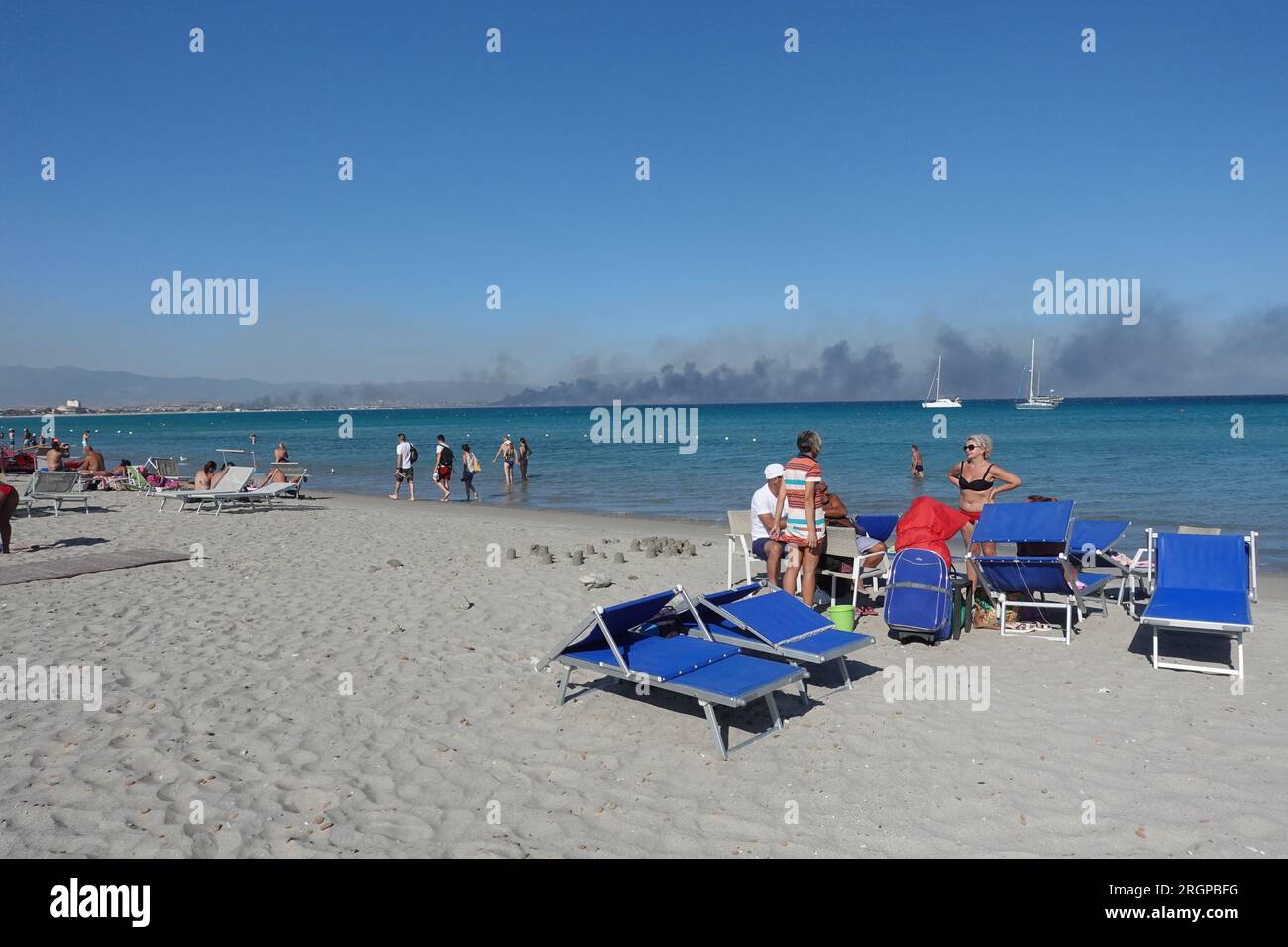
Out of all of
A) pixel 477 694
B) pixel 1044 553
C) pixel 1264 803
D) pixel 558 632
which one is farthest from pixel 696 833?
pixel 1044 553

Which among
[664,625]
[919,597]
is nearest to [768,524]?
[919,597]

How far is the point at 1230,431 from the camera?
5291cm

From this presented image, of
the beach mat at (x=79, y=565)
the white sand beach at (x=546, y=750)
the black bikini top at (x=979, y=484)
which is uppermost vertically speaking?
the black bikini top at (x=979, y=484)

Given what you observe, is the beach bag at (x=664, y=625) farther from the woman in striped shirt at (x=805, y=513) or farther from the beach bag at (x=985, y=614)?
the beach bag at (x=985, y=614)

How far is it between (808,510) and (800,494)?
15 cm

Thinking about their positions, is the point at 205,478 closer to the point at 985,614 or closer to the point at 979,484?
the point at 979,484

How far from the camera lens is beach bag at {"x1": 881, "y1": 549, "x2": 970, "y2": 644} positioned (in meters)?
6.87

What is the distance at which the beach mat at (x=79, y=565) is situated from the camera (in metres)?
8.96

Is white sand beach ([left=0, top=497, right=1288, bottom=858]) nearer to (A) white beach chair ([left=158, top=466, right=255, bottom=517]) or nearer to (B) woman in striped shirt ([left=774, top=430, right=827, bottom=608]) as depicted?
(B) woman in striped shirt ([left=774, top=430, right=827, bottom=608])

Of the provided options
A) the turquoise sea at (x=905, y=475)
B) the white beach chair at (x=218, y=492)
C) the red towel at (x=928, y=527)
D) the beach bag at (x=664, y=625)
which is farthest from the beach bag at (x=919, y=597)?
the white beach chair at (x=218, y=492)

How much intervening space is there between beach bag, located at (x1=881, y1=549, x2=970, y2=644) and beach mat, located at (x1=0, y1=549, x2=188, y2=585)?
821cm

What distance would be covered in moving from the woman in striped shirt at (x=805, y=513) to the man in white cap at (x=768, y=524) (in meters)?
0.19
